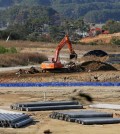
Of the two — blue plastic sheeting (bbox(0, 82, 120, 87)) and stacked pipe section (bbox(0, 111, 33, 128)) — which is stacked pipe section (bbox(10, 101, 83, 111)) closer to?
stacked pipe section (bbox(0, 111, 33, 128))

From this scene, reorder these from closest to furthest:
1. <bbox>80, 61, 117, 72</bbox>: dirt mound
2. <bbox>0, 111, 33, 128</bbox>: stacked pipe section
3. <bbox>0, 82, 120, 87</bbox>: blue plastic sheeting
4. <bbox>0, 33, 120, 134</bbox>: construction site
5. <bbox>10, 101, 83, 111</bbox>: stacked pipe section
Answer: <bbox>0, 111, 33, 128</bbox>: stacked pipe section < <bbox>0, 33, 120, 134</bbox>: construction site < <bbox>10, 101, 83, 111</bbox>: stacked pipe section < <bbox>0, 82, 120, 87</bbox>: blue plastic sheeting < <bbox>80, 61, 117, 72</bbox>: dirt mound

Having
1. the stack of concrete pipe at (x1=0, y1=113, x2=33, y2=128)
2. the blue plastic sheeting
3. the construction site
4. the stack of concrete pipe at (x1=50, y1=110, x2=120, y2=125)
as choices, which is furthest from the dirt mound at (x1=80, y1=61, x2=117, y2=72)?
the stack of concrete pipe at (x1=0, y1=113, x2=33, y2=128)

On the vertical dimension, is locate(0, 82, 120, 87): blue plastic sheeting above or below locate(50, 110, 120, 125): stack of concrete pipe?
above

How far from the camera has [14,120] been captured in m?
18.5

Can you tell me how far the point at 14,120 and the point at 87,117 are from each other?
289 centimetres

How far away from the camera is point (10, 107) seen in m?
23.4

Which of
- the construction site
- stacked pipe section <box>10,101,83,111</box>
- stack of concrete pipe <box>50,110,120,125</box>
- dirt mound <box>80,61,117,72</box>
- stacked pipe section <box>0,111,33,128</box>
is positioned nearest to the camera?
stacked pipe section <box>0,111,33,128</box>

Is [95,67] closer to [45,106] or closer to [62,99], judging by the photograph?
[62,99]

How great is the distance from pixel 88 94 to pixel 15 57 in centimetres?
1805

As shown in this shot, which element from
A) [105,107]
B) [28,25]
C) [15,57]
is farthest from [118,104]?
[28,25]

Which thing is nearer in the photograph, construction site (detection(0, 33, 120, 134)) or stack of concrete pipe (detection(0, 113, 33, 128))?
stack of concrete pipe (detection(0, 113, 33, 128))

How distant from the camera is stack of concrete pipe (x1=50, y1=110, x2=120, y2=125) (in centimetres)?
1933

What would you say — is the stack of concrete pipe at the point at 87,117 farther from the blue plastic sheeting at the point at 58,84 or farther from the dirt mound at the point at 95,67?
the dirt mound at the point at 95,67

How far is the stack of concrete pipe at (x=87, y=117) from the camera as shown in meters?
19.3
